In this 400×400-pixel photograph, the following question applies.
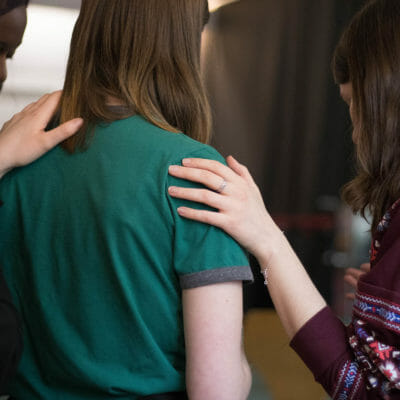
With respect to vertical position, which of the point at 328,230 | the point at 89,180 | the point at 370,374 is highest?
the point at 89,180

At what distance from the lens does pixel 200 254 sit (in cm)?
83

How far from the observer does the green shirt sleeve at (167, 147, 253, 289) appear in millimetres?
829

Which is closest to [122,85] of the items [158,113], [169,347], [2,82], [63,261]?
[158,113]

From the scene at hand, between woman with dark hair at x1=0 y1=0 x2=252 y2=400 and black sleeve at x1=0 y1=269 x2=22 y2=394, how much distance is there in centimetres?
15

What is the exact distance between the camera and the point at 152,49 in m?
0.93

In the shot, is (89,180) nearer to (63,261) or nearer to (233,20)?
(63,261)

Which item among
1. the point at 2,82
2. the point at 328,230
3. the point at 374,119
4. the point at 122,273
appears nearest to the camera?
the point at 122,273

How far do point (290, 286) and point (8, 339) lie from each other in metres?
0.51

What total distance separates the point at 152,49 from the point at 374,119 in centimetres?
43

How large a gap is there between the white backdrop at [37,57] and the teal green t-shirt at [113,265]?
3.24 ft

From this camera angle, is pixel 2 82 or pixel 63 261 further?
pixel 2 82

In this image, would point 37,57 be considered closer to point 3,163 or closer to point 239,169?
point 3,163

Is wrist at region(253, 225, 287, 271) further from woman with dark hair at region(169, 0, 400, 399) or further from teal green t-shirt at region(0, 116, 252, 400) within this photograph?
teal green t-shirt at region(0, 116, 252, 400)

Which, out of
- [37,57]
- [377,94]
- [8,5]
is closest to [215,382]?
[377,94]
